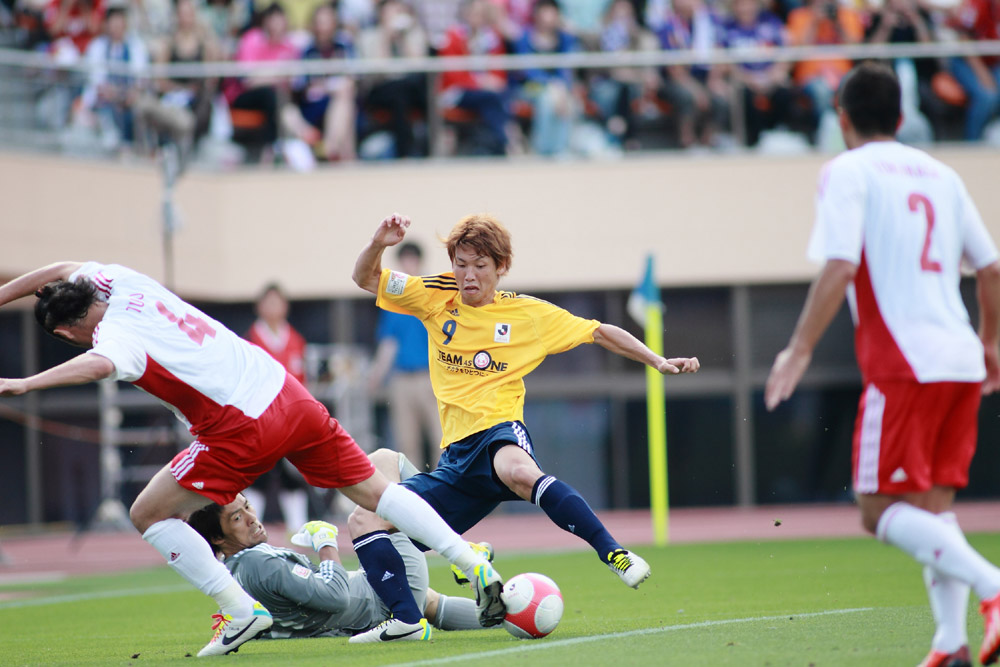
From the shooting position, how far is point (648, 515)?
1705 centimetres

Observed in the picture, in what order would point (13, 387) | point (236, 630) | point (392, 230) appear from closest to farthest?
point (13, 387) → point (236, 630) → point (392, 230)

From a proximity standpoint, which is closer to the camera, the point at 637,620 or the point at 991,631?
the point at 991,631

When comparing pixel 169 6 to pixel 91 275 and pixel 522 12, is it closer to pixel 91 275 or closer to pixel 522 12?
pixel 522 12

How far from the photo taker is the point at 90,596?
9570 mm

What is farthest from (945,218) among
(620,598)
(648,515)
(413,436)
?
(648,515)

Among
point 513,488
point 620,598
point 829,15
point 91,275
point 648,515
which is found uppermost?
point 829,15

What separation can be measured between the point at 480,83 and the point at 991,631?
12.7 metres

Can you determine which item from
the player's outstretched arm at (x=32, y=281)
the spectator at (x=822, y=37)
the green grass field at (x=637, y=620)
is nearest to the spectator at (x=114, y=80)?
the green grass field at (x=637, y=620)

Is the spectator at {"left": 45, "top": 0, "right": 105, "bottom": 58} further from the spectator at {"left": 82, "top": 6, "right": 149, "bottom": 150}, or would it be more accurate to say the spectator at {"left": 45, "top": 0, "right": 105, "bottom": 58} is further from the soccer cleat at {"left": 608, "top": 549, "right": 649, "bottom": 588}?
the soccer cleat at {"left": 608, "top": 549, "right": 649, "bottom": 588}

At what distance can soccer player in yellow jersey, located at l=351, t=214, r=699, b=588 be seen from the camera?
6.28 meters

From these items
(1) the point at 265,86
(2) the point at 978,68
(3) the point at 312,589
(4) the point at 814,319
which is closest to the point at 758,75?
(2) the point at 978,68

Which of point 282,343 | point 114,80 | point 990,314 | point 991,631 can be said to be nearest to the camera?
point 991,631

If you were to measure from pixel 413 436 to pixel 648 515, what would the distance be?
15.2 feet

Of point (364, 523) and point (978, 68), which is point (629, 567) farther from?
point (978, 68)
